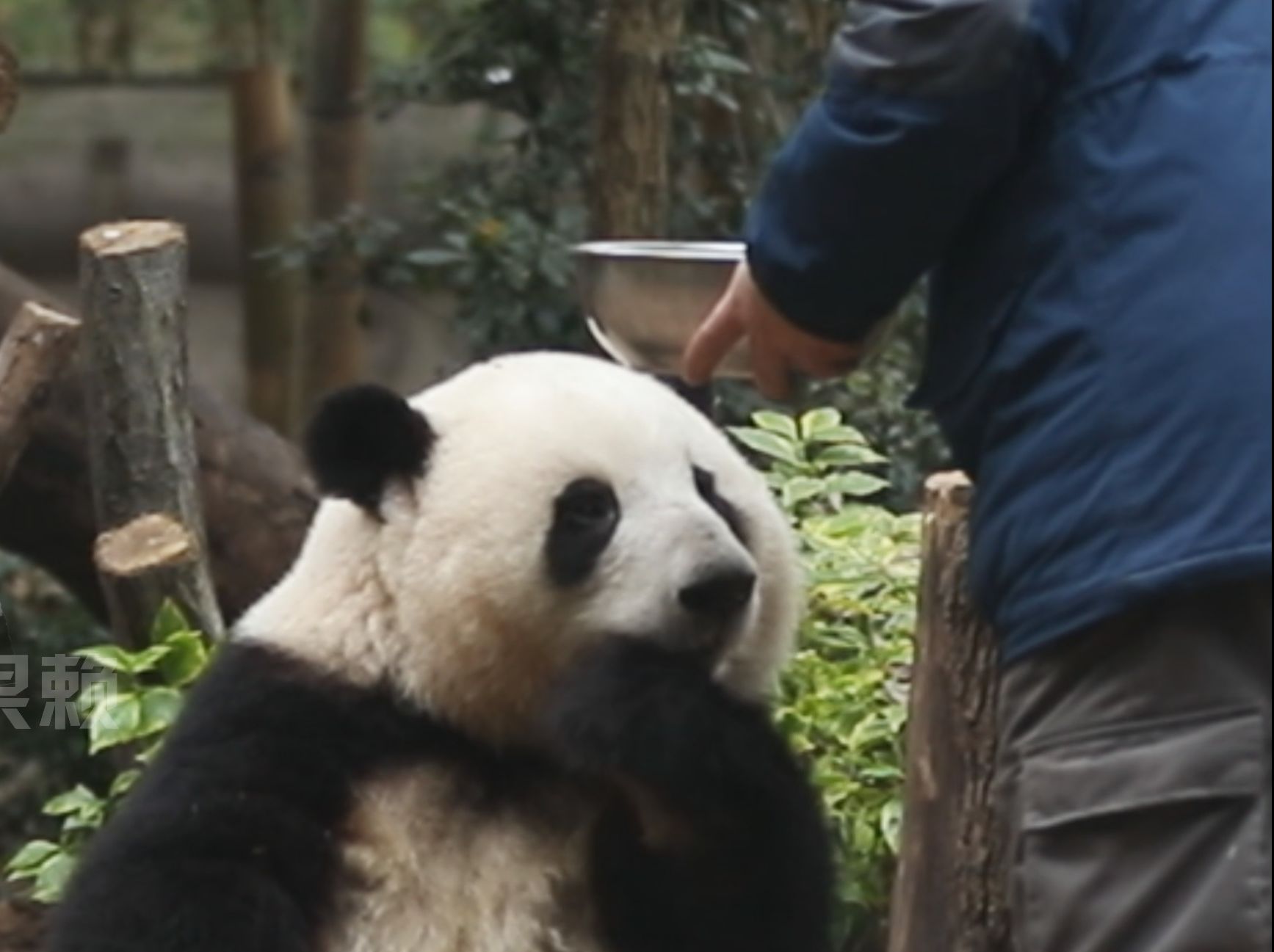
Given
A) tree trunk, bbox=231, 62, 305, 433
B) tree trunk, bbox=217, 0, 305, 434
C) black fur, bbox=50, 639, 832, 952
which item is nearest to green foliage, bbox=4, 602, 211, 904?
black fur, bbox=50, 639, 832, 952

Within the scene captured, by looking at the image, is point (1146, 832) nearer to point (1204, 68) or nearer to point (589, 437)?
point (1204, 68)

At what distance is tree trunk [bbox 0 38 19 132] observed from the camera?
17.6ft

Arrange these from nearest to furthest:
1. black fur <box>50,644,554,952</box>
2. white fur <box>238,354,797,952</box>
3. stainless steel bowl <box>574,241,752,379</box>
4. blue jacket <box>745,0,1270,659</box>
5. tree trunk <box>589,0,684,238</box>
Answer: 1. blue jacket <box>745,0,1270,659</box>
2. black fur <box>50,644,554,952</box>
3. white fur <box>238,354,797,952</box>
4. stainless steel bowl <box>574,241,752,379</box>
5. tree trunk <box>589,0,684,238</box>

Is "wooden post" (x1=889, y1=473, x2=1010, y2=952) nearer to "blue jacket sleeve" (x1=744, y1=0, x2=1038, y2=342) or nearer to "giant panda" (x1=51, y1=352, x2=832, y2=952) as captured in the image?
"giant panda" (x1=51, y1=352, x2=832, y2=952)

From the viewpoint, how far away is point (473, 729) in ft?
11.1

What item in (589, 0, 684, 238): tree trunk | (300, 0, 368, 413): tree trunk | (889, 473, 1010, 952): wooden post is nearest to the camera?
(889, 473, 1010, 952): wooden post

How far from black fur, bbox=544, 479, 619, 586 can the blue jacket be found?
726 millimetres

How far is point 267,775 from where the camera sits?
130 inches

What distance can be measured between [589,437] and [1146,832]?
3.44 ft

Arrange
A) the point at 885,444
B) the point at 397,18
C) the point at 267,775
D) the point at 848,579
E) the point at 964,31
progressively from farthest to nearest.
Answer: the point at 397,18, the point at 885,444, the point at 848,579, the point at 267,775, the point at 964,31

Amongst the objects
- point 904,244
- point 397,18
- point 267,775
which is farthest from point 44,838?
point 397,18

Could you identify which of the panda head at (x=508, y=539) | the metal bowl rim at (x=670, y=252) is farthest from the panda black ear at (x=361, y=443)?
the metal bowl rim at (x=670, y=252)

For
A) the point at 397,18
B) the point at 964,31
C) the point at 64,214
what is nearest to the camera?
the point at 964,31

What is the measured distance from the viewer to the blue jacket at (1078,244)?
8.16 ft
